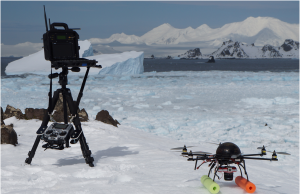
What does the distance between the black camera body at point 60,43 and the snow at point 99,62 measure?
2312 centimetres

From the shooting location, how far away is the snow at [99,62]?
27.6 m

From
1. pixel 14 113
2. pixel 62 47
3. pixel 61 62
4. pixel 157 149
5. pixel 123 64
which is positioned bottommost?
pixel 157 149

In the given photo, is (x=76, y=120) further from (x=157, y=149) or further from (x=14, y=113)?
(x=14, y=113)

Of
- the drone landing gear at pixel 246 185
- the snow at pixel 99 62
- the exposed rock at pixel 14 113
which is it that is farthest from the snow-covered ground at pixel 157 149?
the snow at pixel 99 62

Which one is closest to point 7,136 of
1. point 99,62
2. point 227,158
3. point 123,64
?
point 227,158

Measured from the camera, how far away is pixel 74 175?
11.3ft

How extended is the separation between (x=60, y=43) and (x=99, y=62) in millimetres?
24516

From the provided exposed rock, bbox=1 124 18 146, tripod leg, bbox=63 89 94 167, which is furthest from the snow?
tripod leg, bbox=63 89 94 167

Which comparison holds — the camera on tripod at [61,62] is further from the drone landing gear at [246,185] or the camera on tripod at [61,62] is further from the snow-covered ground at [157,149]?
the drone landing gear at [246,185]

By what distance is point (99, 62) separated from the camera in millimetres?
27578

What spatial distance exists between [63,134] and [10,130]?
1.71 metres

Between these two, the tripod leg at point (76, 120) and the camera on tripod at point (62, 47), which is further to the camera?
the tripod leg at point (76, 120)

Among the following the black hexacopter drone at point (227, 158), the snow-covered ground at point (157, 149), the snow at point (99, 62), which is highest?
the snow at point (99, 62)

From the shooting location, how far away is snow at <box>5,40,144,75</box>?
27609 mm
